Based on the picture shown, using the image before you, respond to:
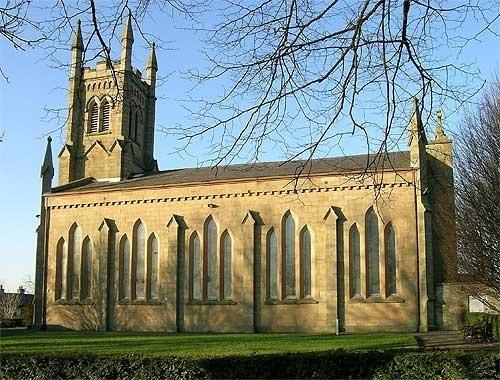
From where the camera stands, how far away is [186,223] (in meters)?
37.6

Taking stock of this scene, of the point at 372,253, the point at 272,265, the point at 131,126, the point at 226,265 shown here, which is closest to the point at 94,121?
the point at 131,126

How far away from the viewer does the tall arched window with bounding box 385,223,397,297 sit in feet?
110

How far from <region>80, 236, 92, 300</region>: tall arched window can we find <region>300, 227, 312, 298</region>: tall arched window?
567 inches

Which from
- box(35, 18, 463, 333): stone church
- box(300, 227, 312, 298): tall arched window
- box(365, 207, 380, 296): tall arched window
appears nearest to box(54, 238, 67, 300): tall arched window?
box(35, 18, 463, 333): stone church

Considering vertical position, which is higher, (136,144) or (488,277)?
(136,144)

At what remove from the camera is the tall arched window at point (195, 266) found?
37250mm

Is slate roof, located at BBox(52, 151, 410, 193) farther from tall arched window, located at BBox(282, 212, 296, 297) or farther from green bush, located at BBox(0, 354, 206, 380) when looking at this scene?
green bush, located at BBox(0, 354, 206, 380)

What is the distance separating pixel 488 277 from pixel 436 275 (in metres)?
6.89

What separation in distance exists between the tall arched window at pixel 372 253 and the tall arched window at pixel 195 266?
1017 centimetres

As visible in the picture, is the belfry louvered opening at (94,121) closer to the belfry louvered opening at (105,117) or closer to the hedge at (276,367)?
the belfry louvered opening at (105,117)

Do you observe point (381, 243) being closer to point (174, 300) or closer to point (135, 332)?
point (174, 300)

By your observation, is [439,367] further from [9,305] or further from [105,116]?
[9,305]

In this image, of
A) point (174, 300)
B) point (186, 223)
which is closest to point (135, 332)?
point (174, 300)

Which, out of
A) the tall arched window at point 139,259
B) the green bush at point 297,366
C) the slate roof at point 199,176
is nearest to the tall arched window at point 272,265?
the slate roof at point 199,176
